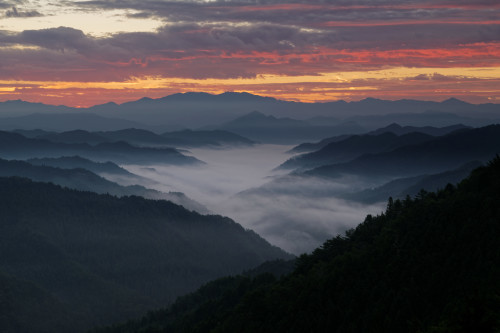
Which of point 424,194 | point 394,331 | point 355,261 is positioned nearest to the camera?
point 394,331

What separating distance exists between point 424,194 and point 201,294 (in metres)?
105

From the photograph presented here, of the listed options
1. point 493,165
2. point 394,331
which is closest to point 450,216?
point 493,165

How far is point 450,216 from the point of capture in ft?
297

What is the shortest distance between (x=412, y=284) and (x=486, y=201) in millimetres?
19378

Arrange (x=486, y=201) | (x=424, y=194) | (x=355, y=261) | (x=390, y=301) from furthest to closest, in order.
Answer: (x=424, y=194), (x=355, y=261), (x=486, y=201), (x=390, y=301)

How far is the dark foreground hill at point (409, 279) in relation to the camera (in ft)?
217

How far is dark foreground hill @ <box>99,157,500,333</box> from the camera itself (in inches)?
2600

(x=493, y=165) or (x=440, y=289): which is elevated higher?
(x=493, y=165)

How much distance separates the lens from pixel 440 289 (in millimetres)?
73938

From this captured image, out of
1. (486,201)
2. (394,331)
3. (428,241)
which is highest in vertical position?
(486,201)

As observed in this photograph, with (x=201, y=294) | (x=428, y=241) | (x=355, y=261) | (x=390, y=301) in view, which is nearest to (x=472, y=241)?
(x=428, y=241)

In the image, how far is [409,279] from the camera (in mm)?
80062

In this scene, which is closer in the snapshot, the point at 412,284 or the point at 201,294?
the point at 412,284

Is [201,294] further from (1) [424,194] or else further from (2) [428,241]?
(2) [428,241]
